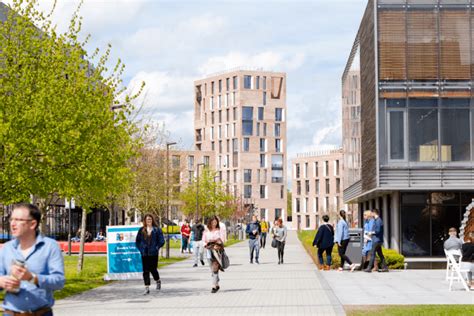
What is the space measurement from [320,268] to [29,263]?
72.7 feet

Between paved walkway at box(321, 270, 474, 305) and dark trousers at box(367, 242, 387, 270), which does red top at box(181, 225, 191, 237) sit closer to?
paved walkway at box(321, 270, 474, 305)

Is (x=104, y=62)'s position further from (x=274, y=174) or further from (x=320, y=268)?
(x=274, y=174)

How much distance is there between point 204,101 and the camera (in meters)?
159

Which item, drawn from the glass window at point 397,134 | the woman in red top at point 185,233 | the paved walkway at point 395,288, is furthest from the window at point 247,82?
the paved walkway at point 395,288

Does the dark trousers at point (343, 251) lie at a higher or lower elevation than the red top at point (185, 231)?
lower

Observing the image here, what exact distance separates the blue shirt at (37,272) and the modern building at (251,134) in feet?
467

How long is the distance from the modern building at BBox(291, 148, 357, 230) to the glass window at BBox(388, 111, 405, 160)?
110371mm

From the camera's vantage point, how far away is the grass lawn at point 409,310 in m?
14.5

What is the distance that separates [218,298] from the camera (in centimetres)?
1819

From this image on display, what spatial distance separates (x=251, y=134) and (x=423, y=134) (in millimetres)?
114100

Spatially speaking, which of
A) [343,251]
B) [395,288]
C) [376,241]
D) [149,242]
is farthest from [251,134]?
[149,242]

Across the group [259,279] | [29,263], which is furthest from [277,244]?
[29,263]

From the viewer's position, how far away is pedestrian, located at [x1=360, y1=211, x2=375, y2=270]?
26516 millimetres

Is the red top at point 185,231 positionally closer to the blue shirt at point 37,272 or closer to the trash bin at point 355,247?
the trash bin at point 355,247
